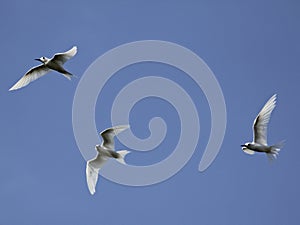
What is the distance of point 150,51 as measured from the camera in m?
54.9

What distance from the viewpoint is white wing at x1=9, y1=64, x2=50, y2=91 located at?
164 feet

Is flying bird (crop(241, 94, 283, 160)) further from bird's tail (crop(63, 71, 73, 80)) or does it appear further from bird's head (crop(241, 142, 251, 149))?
bird's tail (crop(63, 71, 73, 80))

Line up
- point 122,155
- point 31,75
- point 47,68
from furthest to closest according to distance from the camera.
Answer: point 31,75
point 47,68
point 122,155

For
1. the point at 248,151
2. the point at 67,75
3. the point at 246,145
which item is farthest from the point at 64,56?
the point at 248,151

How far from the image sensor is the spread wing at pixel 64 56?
47.9 m

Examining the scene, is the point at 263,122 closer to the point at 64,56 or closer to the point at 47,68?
the point at 64,56

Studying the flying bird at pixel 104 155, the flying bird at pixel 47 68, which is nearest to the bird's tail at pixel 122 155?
the flying bird at pixel 104 155

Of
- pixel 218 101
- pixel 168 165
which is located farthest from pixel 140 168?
pixel 218 101

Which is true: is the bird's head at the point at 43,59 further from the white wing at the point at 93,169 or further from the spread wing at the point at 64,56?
the white wing at the point at 93,169

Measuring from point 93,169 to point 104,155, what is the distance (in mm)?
1160

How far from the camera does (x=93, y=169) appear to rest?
49.0 m

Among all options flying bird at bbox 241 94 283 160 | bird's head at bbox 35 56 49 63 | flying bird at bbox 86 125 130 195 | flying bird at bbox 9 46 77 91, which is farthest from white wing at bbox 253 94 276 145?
bird's head at bbox 35 56 49 63

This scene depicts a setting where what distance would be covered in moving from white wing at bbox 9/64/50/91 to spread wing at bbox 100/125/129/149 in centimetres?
460

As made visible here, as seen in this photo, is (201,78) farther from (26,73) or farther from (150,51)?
(26,73)
